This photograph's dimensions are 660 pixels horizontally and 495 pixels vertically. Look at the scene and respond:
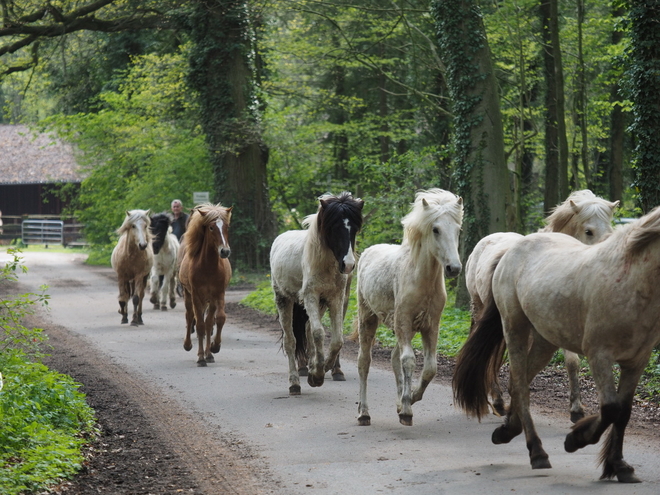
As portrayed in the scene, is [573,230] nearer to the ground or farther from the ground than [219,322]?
farther from the ground

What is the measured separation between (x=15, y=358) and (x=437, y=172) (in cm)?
1730

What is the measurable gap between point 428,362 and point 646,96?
16.9 ft

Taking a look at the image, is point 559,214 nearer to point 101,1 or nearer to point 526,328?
point 526,328

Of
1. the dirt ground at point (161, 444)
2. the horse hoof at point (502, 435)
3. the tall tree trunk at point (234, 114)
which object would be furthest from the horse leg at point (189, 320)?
the tall tree trunk at point (234, 114)

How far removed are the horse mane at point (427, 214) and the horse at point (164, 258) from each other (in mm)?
12163

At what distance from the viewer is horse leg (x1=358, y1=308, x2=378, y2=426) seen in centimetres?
796

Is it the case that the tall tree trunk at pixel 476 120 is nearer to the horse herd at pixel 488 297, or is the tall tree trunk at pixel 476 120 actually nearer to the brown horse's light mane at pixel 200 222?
the brown horse's light mane at pixel 200 222

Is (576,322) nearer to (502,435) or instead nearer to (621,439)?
(621,439)

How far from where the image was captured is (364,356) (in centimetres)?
828

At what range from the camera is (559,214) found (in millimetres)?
8719

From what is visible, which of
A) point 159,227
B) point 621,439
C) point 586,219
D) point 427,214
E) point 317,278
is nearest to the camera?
point 621,439

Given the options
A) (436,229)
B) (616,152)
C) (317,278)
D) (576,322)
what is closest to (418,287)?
(436,229)

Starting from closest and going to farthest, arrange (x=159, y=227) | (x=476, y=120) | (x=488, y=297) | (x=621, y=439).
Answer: (x=621, y=439), (x=488, y=297), (x=476, y=120), (x=159, y=227)

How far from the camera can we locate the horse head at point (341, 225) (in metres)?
9.08
